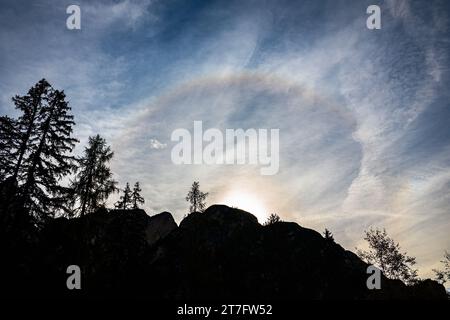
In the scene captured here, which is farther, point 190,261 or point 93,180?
point 190,261

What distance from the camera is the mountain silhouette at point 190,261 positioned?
19.2 meters

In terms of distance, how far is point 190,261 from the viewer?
38.7 metres

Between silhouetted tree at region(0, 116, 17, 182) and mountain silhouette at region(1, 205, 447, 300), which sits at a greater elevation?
silhouetted tree at region(0, 116, 17, 182)

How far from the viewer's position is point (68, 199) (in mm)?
21672

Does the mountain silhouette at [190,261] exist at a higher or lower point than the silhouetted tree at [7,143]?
lower

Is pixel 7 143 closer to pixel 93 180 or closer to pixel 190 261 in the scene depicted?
pixel 93 180

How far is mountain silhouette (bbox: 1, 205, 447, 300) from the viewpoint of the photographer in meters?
19.2

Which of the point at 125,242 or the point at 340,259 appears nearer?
the point at 125,242

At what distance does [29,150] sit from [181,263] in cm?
3306

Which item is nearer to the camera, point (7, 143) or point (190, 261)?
A: point (7, 143)

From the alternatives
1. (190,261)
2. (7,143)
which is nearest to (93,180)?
(7,143)
